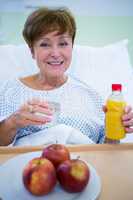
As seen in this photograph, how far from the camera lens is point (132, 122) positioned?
3.60ft

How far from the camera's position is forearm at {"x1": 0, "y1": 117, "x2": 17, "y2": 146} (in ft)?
3.98

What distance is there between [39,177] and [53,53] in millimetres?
753

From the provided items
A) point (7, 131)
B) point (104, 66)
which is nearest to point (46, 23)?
point (104, 66)

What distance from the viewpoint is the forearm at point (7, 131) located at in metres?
1.21

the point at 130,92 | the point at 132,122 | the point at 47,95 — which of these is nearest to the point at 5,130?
the point at 47,95

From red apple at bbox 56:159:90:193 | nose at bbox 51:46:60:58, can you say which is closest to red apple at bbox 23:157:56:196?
red apple at bbox 56:159:90:193

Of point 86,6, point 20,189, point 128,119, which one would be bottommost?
point 20,189

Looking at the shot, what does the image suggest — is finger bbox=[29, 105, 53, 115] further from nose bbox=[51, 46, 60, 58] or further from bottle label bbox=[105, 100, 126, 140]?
nose bbox=[51, 46, 60, 58]

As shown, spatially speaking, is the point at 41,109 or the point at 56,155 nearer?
the point at 56,155

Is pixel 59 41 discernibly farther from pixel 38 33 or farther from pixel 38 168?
pixel 38 168

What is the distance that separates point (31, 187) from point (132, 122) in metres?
0.53

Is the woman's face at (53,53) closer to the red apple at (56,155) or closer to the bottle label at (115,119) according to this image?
the bottle label at (115,119)

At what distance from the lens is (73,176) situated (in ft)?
2.37

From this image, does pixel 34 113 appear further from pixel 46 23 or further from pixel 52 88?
pixel 46 23
